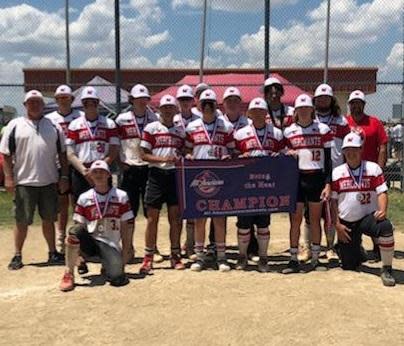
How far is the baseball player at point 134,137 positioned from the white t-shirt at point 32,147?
746 mm

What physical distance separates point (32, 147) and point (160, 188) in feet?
5.24

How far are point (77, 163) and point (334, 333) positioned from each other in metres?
3.59

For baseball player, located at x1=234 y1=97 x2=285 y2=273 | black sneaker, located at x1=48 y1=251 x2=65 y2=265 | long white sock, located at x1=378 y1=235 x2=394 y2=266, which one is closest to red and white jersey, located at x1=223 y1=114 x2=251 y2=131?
baseball player, located at x1=234 y1=97 x2=285 y2=273

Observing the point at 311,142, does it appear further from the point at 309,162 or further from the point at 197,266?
the point at 197,266

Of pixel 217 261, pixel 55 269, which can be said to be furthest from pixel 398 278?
pixel 55 269

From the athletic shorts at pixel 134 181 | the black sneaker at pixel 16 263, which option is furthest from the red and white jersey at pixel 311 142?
the black sneaker at pixel 16 263

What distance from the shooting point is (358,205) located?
7.22 meters

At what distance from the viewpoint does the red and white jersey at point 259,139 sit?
7316 mm

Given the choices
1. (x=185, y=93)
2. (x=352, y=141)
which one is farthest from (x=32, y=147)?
(x=352, y=141)

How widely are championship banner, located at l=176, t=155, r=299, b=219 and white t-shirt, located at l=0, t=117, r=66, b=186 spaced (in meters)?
1.61

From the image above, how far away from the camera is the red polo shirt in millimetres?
8031

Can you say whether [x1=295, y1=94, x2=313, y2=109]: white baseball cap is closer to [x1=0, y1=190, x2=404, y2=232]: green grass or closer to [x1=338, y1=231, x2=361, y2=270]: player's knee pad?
[x1=338, y1=231, x2=361, y2=270]: player's knee pad

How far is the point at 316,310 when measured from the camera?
589 cm

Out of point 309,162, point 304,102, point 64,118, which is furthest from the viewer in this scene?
point 64,118
